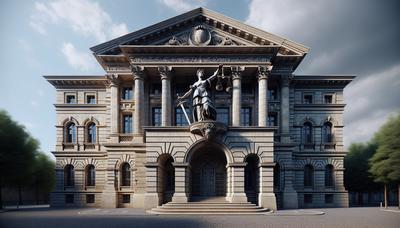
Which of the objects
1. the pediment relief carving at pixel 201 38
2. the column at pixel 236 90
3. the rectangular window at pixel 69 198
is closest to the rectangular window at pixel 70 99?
the rectangular window at pixel 69 198

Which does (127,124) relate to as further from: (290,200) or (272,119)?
(290,200)

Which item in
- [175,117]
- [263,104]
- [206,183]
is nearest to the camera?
[206,183]

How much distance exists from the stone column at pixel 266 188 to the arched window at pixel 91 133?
23.6 m

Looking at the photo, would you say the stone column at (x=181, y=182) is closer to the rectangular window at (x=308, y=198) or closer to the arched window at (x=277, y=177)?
the arched window at (x=277, y=177)

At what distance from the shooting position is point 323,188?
37.4 m

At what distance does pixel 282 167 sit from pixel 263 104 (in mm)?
8179

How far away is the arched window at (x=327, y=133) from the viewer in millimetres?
38719

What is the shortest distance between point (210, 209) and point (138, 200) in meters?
11.8

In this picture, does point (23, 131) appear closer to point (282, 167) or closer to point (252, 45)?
point (252, 45)

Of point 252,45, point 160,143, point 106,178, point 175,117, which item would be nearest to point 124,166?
point 106,178

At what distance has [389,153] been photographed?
96.2ft

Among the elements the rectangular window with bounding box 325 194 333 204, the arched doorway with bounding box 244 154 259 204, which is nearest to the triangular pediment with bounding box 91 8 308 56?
the arched doorway with bounding box 244 154 259 204

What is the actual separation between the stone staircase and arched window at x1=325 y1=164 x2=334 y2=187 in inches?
631

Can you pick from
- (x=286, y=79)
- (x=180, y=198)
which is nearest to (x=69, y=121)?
(x=180, y=198)
